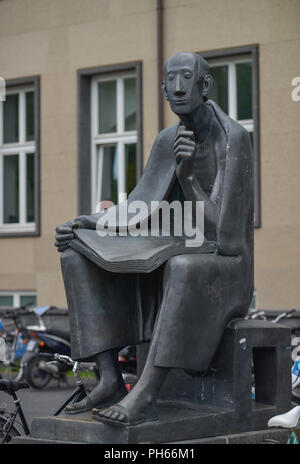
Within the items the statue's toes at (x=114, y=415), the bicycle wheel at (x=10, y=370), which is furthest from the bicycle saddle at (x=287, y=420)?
the bicycle wheel at (x=10, y=370)

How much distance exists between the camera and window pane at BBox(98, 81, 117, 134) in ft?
59.4

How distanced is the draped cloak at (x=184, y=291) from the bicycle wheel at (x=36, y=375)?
8.27 m

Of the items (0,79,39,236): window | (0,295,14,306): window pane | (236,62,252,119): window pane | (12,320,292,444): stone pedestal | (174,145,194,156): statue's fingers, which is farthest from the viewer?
(0,79,39,236): window

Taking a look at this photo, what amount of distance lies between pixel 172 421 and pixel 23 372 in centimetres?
895

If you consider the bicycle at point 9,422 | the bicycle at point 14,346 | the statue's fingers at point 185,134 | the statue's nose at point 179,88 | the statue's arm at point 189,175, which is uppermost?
the statue's nose at point 179,88

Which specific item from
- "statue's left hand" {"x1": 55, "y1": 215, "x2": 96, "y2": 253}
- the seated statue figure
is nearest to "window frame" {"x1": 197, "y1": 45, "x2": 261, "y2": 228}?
the seated statue figure

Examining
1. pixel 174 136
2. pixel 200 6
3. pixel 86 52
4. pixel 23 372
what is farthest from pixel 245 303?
pixel 86 52

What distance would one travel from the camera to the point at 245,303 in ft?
20.8

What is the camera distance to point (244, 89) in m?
16.5

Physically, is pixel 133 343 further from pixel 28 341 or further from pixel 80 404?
pixel 28 341

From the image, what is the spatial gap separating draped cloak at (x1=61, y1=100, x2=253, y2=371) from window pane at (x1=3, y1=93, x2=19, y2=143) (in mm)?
13003

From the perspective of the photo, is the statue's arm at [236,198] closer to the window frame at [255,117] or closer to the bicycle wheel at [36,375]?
the bicycle wheel at [36,375]

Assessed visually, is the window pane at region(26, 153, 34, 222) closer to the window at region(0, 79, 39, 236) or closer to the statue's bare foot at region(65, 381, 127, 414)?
the window at region(0, 79, 39, 236)

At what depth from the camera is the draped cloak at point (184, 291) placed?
5823 millimetres
